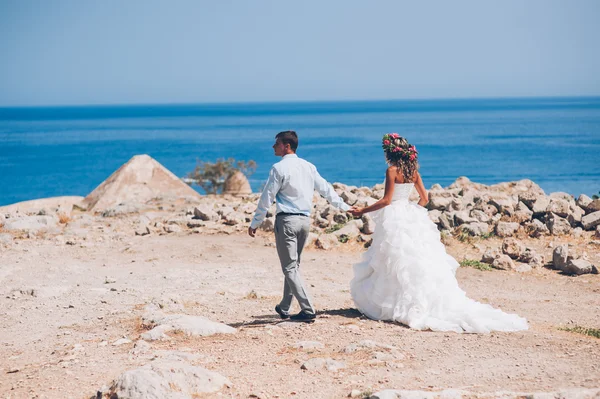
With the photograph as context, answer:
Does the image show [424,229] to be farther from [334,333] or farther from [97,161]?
[97,161]

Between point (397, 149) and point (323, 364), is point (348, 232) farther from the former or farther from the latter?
point (323, 364)

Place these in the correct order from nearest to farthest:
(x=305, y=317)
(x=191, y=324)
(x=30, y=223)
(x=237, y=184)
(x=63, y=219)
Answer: (x=191, y=324) → (x=305, y=317) → (x=30, y=223) → (x=63, y=219) → (x=237, y=184)

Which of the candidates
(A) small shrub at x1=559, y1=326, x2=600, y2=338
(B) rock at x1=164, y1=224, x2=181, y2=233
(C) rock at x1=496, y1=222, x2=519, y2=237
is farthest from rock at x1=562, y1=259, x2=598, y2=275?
(B) rock at x1=164, y1=224, x2=181, y2=233

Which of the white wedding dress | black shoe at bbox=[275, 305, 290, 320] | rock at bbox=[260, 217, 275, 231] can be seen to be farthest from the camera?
rock at bbox=[260, 217, 275, 231]

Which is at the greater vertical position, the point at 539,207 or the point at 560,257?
the point at 539,207

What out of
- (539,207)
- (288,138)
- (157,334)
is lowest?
(157,334)

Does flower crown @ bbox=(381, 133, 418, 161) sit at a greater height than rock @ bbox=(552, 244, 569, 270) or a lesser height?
greater

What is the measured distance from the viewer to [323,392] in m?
7.14

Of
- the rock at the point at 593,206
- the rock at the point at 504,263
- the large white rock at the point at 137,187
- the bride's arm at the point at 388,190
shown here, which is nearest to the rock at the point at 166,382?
the bride's arm at the point at 388,190

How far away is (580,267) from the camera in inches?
529

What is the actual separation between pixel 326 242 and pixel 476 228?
3.16 metres

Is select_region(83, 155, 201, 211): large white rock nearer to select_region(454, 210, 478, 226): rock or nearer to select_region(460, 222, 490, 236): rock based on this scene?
select_region(454, 210, 478, 226): rock

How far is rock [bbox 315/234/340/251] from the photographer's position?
15.2 meters

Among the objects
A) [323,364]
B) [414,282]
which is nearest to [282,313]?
[414,282]
